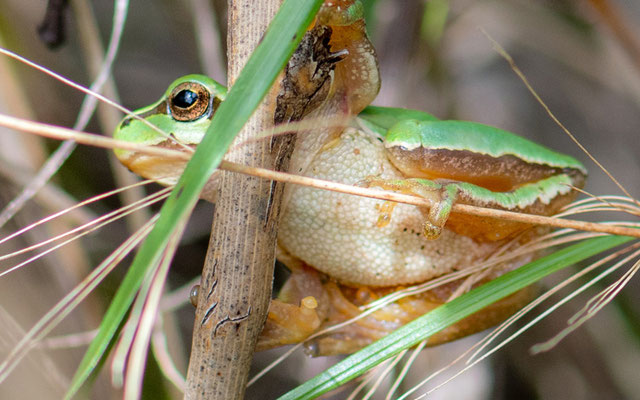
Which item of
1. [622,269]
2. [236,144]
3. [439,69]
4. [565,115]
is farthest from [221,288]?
[565,115]

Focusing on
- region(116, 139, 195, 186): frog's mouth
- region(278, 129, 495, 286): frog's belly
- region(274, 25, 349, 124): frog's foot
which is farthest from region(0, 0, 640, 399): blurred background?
region(274, 25, 349, 124): frog's foot

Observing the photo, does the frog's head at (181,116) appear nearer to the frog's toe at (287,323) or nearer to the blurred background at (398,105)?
the frog's toe at (287,323)

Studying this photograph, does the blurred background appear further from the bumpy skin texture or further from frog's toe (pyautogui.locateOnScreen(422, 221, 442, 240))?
frog's toe (pyautogui.locateOnScreen(422, 221, 442, 240))

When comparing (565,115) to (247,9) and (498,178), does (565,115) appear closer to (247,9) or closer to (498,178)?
(498,178)

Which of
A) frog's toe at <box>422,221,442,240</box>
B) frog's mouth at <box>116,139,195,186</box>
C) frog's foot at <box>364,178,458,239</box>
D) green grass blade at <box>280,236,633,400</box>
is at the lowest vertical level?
green grass blade at <box>280,236,633,400</box>

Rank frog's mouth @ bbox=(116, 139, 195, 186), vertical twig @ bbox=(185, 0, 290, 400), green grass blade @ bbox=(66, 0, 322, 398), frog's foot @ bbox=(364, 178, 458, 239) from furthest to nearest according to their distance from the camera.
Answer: frog's mouth @ bbox=(116, 139, 195, 186)
frog's foot @ bbox=(364, 178, 458, 239)
vertical twig @ bbox=(185, 0, 290, 400)
green grass blade @ bbox=(66, 0, 322, 398)

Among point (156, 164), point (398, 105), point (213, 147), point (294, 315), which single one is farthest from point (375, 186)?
point (398, 105)

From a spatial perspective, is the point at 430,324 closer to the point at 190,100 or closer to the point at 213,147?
the point at 213,147

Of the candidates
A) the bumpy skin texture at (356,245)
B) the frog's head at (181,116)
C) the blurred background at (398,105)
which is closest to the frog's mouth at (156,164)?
the frog's head at (181,116)
